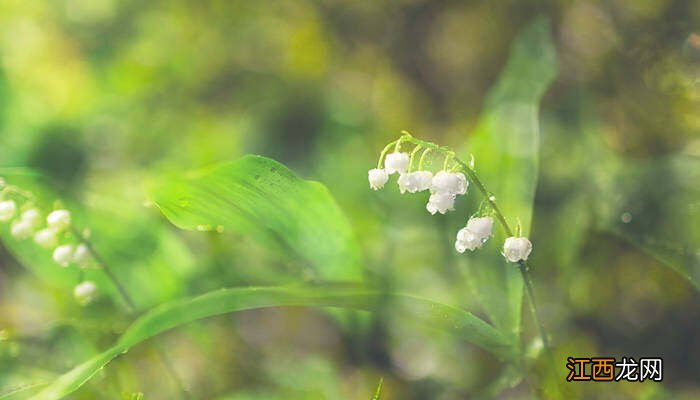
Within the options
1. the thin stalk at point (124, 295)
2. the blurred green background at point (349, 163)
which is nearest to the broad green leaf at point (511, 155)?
the blurred green background at point (349, 163)

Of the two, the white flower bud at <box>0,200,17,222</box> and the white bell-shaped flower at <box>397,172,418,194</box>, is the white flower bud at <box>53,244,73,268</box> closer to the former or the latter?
the white flower bud at <box>0,200,17,222</box>

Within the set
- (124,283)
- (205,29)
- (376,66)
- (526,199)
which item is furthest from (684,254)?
(205,29)

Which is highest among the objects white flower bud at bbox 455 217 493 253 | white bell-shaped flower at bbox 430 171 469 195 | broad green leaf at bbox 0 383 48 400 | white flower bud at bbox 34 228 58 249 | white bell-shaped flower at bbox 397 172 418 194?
white bell-shaped flower at bbox 397 172 418 194

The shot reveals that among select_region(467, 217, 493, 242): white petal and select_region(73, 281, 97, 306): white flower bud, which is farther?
select_region(73, 281, 97, 306): white flower bud

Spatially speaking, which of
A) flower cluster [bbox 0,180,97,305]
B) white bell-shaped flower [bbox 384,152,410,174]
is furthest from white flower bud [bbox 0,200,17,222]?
white bell-shaped flower [bbox 384,152,410,174]

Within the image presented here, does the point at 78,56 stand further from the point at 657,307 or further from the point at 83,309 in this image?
the point at 657,307

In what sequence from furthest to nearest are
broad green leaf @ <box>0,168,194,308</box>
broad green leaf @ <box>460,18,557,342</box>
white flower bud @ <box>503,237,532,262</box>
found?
1. broad green leaf @ <box>0,168,194,308</box>
2. broad green leaf @ <box>460,18,557,342</box>
3. white flower bud @ <box>503,237,532,262</box>
